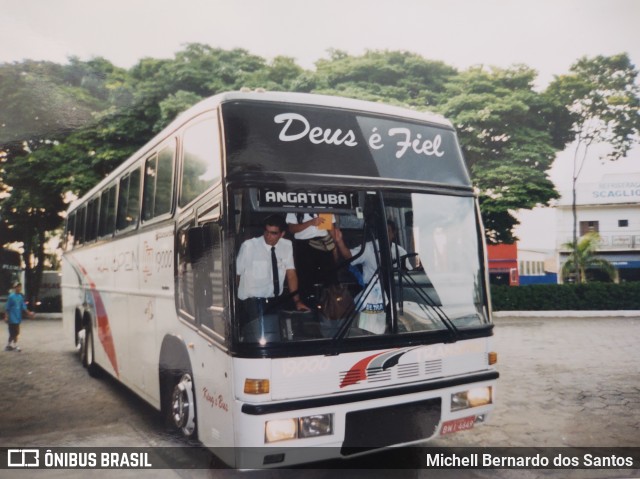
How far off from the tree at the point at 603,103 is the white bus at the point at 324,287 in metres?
4.48

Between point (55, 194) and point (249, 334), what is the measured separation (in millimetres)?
8340

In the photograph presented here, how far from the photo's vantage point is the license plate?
13.2 ft

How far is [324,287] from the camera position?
3676mm

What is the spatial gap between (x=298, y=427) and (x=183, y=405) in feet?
4.75

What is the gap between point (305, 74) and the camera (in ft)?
50.4

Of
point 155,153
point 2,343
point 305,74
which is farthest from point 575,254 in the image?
point 2,343

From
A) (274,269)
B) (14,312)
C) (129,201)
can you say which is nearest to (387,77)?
(129,201)

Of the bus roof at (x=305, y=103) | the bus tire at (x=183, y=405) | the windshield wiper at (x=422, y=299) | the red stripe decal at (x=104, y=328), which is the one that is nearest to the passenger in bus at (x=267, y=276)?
the windshield wiper at (x=422, y=299)

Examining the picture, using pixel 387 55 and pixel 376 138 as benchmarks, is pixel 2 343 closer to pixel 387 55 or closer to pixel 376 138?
pixel 376 138

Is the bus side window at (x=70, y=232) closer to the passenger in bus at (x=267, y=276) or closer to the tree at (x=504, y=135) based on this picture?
the passenger in bus at (x=267, y=276)

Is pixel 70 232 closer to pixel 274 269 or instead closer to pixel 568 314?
pixel 274 269

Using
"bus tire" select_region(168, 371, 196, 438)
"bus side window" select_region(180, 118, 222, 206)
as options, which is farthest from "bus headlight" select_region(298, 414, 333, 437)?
"bus side window" select_region(180, 118, 222, 206)

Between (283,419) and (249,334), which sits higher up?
(249,334)

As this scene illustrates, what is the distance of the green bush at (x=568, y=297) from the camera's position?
12.3 meters
